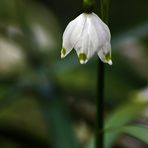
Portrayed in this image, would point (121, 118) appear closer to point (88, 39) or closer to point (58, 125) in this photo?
point (58, 125)

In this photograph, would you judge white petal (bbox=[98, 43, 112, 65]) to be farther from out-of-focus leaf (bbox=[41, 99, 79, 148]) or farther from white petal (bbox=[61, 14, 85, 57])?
out-of-focus leaf (bbox=[41, 99, 79, 148])

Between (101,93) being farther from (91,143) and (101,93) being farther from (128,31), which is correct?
(128,31)

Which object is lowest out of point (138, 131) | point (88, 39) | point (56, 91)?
point (138, 131)

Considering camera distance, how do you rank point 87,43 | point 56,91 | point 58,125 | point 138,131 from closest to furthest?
1. point 87,43
2. point 138,131
3. point 58,125
4. point 56,91

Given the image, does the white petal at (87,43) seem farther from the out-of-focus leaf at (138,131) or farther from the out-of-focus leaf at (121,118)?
the out-of-focus leaf at (121,118)

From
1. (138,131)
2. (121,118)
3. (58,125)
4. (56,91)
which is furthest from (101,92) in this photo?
(56,91)

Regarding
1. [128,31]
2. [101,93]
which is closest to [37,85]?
[128,31]

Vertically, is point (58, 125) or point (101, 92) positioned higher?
point (58, 125)

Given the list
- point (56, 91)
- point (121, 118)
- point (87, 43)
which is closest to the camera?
point (87, 43)

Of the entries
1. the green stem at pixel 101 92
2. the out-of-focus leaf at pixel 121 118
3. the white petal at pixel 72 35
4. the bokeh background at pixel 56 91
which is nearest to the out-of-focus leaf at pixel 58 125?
the bokeh background at pixel 56 91

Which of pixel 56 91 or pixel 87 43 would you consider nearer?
pixel 87 43
